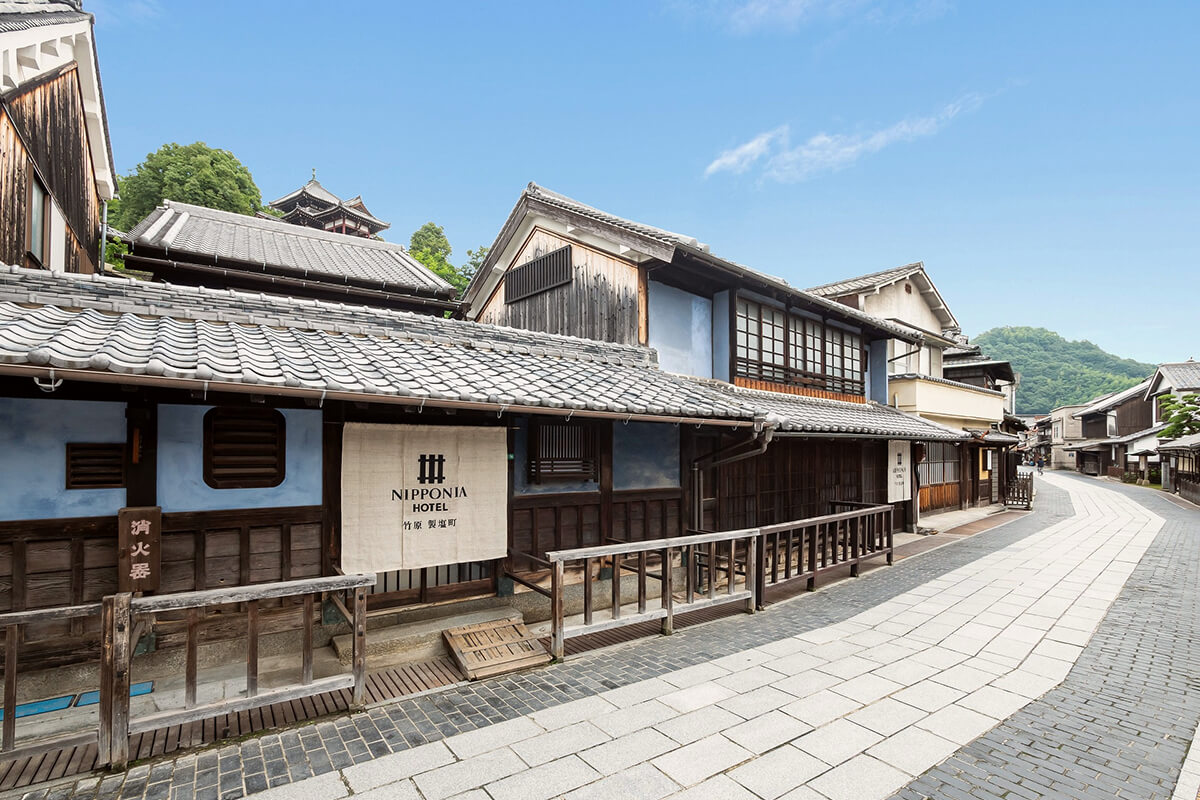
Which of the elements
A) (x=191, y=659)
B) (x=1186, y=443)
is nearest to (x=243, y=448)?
(x=191, y=659)

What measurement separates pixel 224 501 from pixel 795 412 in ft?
30.1

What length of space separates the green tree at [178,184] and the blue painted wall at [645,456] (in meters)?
31.4

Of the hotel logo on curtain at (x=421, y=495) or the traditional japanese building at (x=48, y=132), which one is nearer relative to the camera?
the hotel logo on curtain at (x=421, y=495)

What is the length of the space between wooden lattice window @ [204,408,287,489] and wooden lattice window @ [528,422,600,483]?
9.72 feet

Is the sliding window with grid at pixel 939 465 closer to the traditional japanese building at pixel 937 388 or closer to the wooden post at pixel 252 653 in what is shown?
the traditional japanese building at pixel 937 388

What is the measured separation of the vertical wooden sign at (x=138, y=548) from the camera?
465 centimetres

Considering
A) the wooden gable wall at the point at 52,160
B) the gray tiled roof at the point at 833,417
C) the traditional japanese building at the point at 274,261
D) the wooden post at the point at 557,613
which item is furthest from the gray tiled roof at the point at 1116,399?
the wooden gable wall at the point at 52,160

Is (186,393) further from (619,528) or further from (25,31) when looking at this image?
(25,31)

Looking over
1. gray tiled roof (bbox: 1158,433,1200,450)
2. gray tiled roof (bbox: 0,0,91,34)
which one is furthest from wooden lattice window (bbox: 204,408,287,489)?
gray tiled roof (bbox: 1158,433,1200,450)

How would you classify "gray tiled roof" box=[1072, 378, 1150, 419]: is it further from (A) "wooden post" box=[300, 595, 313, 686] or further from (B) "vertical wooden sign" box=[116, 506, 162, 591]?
(B) "vertical wooden sign" box=[116, 506, 162, 591]

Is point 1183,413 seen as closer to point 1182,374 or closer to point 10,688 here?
point 1182,374

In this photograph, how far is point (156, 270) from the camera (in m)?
11.1

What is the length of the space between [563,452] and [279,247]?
10.8 m

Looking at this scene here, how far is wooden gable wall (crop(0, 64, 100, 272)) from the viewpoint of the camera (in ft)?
22.1
